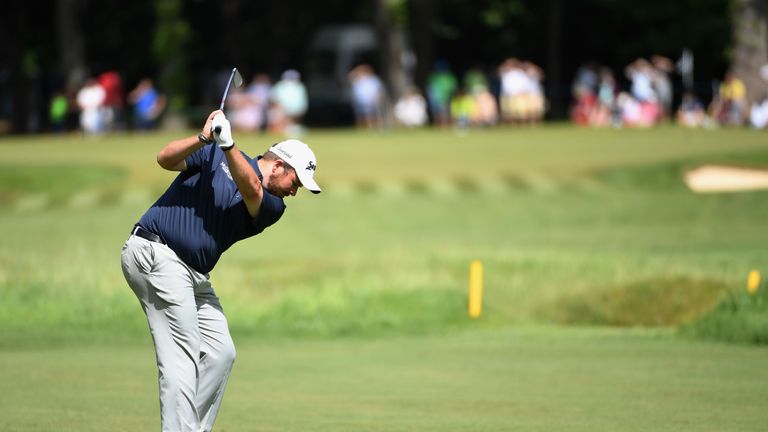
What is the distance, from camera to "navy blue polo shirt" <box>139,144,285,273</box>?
7.71 meters

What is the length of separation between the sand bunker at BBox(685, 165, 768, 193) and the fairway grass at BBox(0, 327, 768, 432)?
13243 millimetres

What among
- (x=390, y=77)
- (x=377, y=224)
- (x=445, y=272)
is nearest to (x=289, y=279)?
(x=445, y=272)

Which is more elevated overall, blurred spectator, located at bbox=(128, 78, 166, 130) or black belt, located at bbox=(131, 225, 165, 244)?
black belt, located at bbox=(131, 225, 165, 244)

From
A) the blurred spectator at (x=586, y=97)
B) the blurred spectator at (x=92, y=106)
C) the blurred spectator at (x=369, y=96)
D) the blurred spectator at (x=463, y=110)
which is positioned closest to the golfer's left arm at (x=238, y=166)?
the blurred spectator at (x=369, y=96)

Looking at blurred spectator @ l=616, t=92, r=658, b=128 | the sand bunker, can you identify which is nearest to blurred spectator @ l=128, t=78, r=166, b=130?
blurred spectator @ l=616, t=92, r=658, b=128

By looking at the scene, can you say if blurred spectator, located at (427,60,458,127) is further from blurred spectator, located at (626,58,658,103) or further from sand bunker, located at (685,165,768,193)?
sand bunker, located at (685,165,768,193)

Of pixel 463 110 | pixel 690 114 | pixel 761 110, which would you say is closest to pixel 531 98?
pixel 463 110

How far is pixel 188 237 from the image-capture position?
25.3 feet

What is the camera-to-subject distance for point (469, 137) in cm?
3747

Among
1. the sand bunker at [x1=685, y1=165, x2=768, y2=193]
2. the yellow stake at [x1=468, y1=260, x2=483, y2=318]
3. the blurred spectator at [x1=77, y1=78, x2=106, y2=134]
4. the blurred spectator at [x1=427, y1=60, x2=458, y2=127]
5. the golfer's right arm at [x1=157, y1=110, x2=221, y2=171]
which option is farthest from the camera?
the blurred spectator at [x1=427, y1=60, x2=458, y2=127]

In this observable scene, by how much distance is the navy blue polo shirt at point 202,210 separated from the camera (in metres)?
7.71

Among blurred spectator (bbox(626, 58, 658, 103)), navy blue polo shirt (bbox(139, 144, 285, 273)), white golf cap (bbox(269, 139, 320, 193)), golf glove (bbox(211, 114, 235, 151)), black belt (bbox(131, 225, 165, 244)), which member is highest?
golf glove (bbox(211, 114, 235, 151))

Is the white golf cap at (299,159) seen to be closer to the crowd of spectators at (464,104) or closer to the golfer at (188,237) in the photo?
the golfer at (188,237)

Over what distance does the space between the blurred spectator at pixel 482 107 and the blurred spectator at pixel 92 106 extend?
12.3 m
